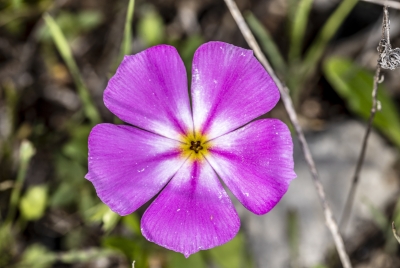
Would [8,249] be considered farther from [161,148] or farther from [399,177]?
[399,177]

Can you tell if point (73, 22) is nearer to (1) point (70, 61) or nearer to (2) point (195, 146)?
(1) point (70, 61)

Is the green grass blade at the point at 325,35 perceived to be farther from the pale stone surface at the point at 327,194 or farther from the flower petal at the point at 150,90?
the flower petal at the point at 150,90


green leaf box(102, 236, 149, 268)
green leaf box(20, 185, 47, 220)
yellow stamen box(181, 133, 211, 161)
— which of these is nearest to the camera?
yellow stamen box(181, 133, 211, 161)

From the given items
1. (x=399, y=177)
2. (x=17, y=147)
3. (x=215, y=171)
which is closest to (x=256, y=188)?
(x=215, y=171)

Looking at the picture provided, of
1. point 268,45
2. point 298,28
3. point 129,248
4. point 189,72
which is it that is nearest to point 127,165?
point 129,248

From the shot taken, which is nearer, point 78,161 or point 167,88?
point 167,88

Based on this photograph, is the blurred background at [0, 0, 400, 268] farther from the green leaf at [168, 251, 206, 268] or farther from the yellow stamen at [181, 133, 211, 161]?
the yellow stamen at [181, 133, 211, 161]

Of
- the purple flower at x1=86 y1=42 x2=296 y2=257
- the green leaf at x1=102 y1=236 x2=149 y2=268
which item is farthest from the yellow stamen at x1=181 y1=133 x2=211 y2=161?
the green leaf at x1=102 y1=236 x2=149 y2=268

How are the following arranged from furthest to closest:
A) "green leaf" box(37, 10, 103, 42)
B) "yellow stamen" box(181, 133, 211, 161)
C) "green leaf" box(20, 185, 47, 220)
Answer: "green leaf" box(37, 10, 103, 42) → "green leaf" box(20, 185, 47, 220) → "yellow stamen" box(181, 133, 211, 161)
